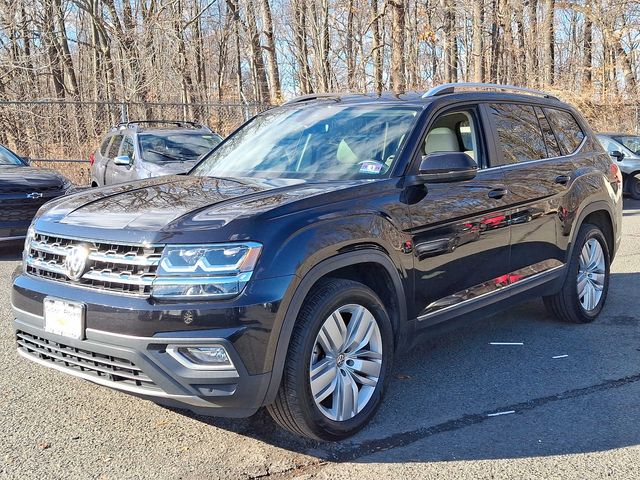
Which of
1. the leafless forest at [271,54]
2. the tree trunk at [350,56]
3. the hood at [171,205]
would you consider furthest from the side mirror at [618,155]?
the hood at [171,205]

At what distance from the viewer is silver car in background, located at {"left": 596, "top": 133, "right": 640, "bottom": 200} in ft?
49.0

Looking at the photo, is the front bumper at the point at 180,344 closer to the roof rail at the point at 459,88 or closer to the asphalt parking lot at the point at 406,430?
the asphalt parking lot at the point at 406,430

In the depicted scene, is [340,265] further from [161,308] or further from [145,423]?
[145,423]

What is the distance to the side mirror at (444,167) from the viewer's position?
12.3 feet

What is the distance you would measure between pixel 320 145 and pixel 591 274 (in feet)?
9.39

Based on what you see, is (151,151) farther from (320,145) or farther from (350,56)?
(350,56)

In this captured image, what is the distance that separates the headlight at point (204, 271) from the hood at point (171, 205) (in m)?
0.11

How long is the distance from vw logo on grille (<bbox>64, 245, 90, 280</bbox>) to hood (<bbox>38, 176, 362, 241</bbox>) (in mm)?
81

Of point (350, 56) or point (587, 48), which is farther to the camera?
point (587, 48)

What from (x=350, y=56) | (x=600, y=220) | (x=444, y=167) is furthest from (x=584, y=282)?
(x=350, y=56)

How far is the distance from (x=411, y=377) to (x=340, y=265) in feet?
4.60

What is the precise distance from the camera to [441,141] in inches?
173

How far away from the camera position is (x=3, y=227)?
7.96 meters

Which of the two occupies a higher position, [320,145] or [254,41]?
[254,41]
